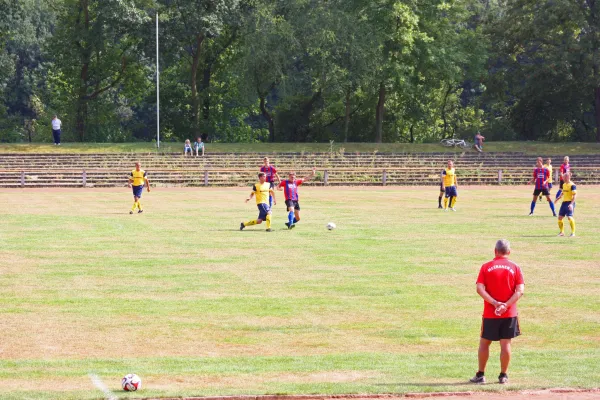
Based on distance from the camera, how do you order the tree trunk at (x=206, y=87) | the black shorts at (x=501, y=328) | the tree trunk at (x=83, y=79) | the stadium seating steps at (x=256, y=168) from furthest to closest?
the tree trunk at (x=206, y=87) → the tree trunk at (x=83, y=79) → the stadium seating steps at (x=256, y=168) → the black shorts at (x=501, y=328)

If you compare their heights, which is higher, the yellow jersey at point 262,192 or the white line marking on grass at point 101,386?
the yellow jersey at point 262,192

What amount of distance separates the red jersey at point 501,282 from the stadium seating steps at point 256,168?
1704 inches

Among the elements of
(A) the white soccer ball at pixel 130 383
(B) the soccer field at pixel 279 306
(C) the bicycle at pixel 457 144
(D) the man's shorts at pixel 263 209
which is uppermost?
(C) the bicycle at pixel 457 144

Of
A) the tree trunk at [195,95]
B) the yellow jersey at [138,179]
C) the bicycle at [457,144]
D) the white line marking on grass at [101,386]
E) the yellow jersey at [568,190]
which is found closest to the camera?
the white line marking on grass at [101,386]

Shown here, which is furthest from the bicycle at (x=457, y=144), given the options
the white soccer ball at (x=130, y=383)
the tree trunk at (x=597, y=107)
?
the white soccer ball at (x=130, y=383)

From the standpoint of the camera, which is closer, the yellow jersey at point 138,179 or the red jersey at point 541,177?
the yellow jersey at point 138,179

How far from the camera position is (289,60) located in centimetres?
6688

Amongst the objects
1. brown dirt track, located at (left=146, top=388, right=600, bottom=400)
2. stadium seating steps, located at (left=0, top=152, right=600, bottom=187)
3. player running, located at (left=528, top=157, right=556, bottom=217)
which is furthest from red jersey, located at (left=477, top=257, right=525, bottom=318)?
stadium seating steps, located at (left=0, top=152, right=600, bottom=187)

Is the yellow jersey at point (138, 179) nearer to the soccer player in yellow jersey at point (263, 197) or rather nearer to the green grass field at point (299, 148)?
the soccer player in yellow jersey at point (263, 197)

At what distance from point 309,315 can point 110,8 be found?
54.7 m

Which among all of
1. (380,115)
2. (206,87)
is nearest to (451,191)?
(380,115)

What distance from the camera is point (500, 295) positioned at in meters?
11.0

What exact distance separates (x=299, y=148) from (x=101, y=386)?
5508cm

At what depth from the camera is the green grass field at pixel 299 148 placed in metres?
62.5
